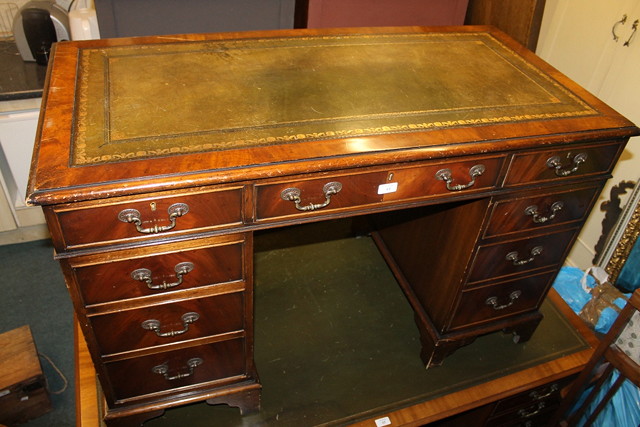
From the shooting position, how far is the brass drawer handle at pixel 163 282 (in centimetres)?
123

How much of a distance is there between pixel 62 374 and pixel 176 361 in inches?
38.3

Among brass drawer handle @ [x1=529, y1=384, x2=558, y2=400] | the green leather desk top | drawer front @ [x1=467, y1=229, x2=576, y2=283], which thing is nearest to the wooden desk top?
the green leather desk top

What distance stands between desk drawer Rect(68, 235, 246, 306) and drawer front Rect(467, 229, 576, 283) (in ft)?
2.57

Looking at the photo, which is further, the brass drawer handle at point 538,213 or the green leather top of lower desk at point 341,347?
the green leather top of lower desk at point 341,347

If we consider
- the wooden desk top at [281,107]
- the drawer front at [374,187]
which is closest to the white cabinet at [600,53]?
the wooden desk top at [281,107]

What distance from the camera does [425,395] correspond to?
70.3 inches

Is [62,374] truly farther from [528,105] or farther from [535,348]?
[528,105]

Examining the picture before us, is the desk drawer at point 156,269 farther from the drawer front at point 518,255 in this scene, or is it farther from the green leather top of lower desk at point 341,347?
the drawer front at point 518,255

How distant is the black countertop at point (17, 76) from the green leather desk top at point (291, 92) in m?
0.86

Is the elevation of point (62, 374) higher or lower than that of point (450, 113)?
lower

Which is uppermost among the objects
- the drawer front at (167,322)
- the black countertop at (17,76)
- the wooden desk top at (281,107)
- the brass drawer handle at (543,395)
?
the wooden desk top at (281,107)

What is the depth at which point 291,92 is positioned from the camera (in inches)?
55.6

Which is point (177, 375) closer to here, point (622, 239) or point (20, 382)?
point (20, 382)

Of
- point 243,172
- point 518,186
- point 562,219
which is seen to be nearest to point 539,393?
point 562,219
